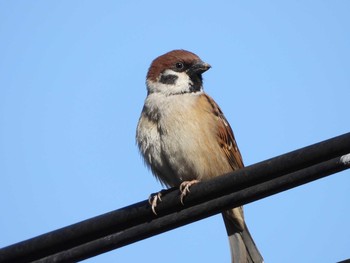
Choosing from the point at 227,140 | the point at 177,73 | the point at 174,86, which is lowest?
the point at 227,140

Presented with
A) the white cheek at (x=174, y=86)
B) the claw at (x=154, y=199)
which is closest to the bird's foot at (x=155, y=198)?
the claw at (x=154, y=199)

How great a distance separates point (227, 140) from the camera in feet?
17.8

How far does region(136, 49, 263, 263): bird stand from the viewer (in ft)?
16.4

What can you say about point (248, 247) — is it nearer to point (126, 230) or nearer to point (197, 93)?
point (197, 93)

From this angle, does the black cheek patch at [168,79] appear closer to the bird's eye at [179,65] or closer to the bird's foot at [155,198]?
the bird's eye at [179,65]

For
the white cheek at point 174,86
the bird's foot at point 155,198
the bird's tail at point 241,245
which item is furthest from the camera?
the white cheek at point 174,86

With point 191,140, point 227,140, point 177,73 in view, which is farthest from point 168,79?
point 191,140

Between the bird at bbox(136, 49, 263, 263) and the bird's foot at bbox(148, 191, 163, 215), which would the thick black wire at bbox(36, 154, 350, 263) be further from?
the bird at bbox(136, 49, 263, 263)

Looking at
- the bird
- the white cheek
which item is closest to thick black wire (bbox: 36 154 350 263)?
the bird

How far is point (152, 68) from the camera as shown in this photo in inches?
Result: 236

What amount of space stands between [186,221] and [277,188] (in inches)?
19.5

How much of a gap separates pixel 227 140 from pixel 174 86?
2.22ft

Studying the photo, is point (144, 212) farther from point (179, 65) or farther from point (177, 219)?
point (179, 65)

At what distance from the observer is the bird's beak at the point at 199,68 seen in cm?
570
